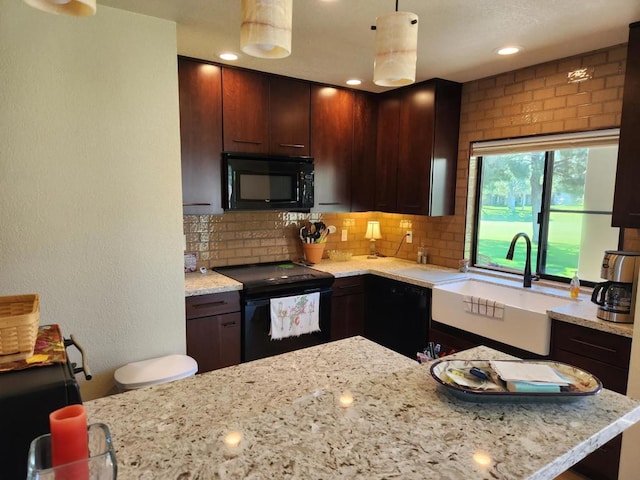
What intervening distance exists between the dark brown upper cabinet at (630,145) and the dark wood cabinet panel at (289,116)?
7.06 feet

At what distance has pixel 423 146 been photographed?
3.39m

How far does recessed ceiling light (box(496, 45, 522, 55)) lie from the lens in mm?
2548

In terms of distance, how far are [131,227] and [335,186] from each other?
1873 mm

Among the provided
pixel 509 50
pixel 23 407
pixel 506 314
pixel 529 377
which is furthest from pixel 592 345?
pixel 23 407

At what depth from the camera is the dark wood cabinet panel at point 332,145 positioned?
11.5 feet

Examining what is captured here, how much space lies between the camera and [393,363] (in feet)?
5.08

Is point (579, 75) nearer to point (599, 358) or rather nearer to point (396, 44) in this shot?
point (599, 358)

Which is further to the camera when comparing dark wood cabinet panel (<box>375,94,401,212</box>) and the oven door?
dark wood cabinet panel (<box>375,94,401,212</box>)

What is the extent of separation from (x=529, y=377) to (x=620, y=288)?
1416 mm

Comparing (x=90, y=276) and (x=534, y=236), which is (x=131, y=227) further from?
(x=534, y=236)

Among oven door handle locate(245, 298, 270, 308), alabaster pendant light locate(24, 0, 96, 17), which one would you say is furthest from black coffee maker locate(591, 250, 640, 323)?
alabaster pendant light locate(24, 0, 96, 17)

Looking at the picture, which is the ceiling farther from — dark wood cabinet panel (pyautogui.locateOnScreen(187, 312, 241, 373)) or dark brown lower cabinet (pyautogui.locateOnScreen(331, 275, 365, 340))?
dark wood cabinet panel (pyautogui.locateOnScreen(187, 312, 241, 373))

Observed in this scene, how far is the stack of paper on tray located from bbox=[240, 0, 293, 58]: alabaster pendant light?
3.73 feet

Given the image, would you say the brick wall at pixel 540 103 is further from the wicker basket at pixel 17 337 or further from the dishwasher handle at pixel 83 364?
the wicker basket at pixel 17 337
